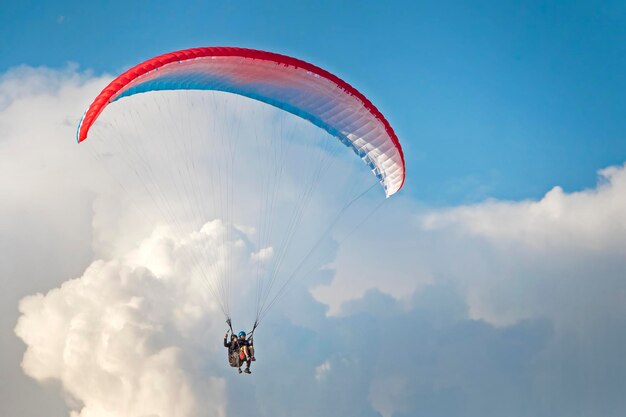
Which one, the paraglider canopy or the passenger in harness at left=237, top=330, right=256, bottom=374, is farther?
the passenger in harness at left=237, top=330, right=256, bottom=374

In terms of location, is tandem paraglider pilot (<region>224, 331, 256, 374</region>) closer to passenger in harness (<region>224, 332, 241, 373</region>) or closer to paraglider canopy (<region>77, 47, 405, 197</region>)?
passenger in harness (<region>224, 332, 241, 373</region>)

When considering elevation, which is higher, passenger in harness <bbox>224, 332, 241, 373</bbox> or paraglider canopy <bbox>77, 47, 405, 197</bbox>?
paraglider canopy <bbox>77, 47, 405, 197</bbox>

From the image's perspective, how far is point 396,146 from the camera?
3216 cm

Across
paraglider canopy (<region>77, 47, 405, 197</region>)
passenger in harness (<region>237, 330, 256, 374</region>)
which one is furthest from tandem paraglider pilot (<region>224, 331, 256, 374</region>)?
paraglider canopy (<region>77, 47, 405, 197</region>)

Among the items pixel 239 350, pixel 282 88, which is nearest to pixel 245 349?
pixel 239 350

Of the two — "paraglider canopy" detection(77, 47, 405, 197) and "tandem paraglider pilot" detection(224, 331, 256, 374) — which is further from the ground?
"paraglider canopy" detection(77, 47, 405, 197)

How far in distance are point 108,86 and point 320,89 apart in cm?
774

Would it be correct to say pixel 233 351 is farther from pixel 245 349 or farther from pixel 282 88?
pixel 282 88

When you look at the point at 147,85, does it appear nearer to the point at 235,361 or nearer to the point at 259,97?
the point at 259,97

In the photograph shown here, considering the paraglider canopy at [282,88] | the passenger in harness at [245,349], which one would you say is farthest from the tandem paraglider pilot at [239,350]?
the paraglider canopy at [282,88]

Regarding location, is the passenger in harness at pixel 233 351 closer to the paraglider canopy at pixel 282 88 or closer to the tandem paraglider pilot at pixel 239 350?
the tandem paraglider pilot at pixel 239 350

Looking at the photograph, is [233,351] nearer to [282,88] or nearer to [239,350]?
[239,350]

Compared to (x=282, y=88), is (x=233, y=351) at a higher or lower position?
lower

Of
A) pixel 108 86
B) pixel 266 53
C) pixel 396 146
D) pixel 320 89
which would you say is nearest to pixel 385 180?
pixel 396 146
